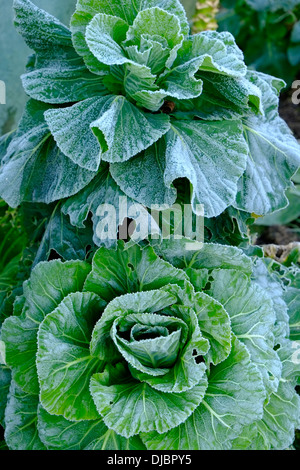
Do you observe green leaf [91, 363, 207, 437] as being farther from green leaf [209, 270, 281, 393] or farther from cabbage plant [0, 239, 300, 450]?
green leaf [209, 270, 281, 393]

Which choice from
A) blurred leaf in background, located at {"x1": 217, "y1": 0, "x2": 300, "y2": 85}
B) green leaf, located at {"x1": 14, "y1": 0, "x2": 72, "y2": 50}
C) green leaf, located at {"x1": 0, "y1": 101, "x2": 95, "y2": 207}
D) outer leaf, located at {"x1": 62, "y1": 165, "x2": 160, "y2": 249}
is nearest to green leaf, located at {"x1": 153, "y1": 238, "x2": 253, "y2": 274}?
outer leaf, located at {"x1": 62, "y1": 165, "x2": 160, "y2": 249}

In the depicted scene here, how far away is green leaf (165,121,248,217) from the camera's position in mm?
897

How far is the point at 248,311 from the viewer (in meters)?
1.00

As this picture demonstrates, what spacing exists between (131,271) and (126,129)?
0.27 metres

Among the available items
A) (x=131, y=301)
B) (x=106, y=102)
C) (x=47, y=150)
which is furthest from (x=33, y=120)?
(x=131, y=301)

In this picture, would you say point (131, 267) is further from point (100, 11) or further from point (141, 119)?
point (100, 11)

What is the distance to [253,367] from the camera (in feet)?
3.13

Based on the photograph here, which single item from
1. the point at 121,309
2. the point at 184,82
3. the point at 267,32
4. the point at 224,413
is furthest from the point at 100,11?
the point at 267,32

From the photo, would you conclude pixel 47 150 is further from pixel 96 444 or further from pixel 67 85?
pixel 96 444

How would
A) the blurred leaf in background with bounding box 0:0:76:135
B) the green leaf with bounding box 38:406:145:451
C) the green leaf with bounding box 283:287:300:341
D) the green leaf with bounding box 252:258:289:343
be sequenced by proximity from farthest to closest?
the blurred leaf in background with bounding box 0:0:76:135 < the green leaf with bounding box 283:287:300:341 < the green leaf with bounding box 252:258:289:343 < the green leaf with bounding box 38:406:145:451

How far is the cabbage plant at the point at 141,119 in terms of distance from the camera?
0.89 m

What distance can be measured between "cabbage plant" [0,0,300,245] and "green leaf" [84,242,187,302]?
0.09m

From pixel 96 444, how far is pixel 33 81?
27.5 inches

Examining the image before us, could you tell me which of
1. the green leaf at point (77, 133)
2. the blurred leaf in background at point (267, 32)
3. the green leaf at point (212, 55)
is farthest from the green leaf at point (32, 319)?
the blurred leaf in background at point (267, 32)
